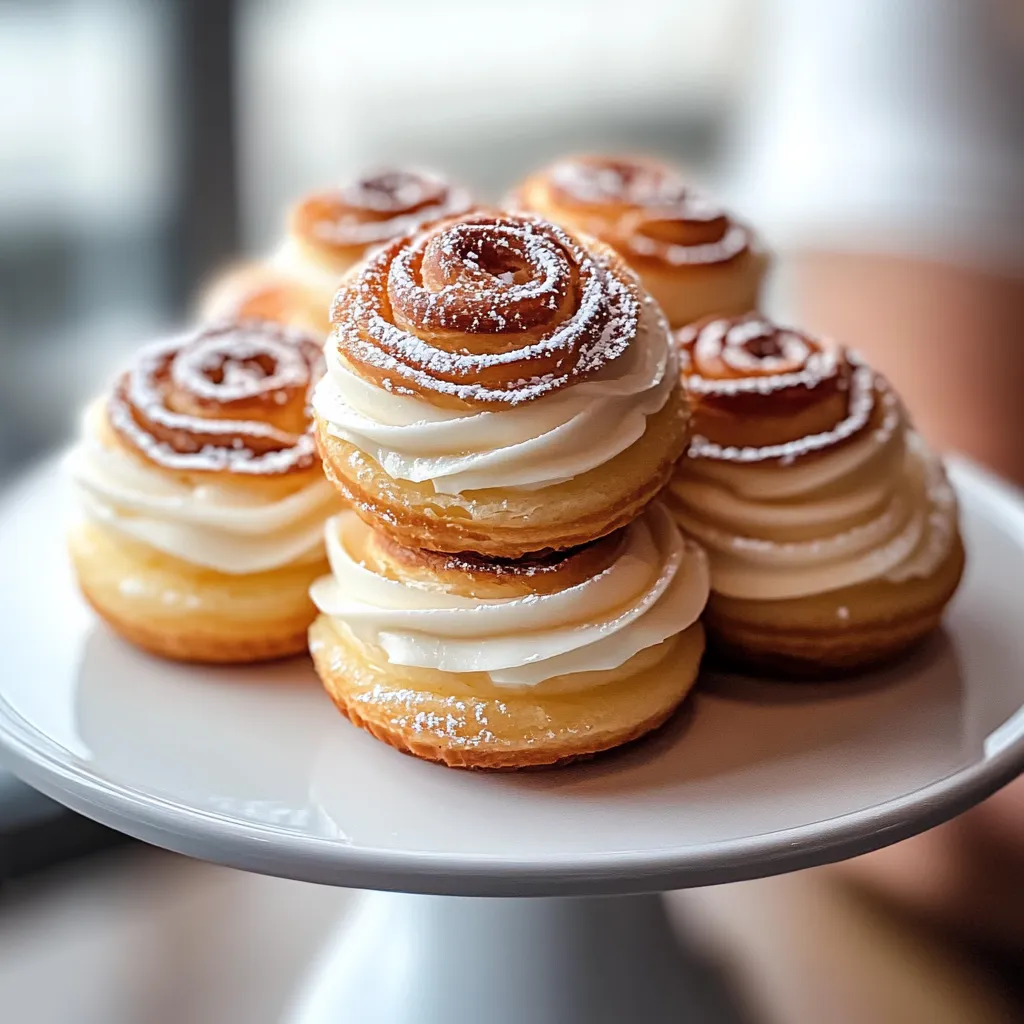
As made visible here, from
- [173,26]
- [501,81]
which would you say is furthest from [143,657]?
[501,81]

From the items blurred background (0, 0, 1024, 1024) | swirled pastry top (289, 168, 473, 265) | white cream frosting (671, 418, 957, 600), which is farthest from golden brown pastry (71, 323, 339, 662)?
blurred background (0, 0, 1024, 1024)

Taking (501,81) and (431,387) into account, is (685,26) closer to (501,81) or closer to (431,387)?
(501,81)

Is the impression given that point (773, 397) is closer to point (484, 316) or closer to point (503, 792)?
point (484, 316)

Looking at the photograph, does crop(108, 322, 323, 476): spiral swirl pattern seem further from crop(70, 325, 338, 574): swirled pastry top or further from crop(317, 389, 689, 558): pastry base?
crop(317, 389, 689, 558): pastry base

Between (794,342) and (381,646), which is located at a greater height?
(794,342)

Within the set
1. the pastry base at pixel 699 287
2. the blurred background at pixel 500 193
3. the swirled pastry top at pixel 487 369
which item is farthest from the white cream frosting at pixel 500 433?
the blurred background at pixel 500 193

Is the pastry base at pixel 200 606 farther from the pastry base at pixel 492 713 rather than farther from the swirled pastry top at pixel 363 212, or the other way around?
the swirled pastry top at pixel 363 212
